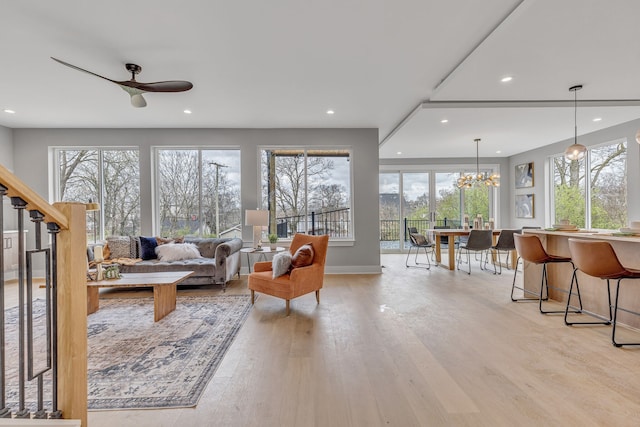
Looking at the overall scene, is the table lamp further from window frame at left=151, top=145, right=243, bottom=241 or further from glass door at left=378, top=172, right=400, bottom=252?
glass door at left=378, top=172, right=400, bottom=252

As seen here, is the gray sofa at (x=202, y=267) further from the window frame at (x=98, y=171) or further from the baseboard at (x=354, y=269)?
the baseboard at (x=354, y=269)

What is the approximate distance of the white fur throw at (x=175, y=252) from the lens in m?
4.59

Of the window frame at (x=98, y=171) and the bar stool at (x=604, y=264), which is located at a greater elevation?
the window frame at (x=98, y=171)

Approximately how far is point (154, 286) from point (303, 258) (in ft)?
5.50

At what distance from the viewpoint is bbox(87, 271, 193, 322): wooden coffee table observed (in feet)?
10.5

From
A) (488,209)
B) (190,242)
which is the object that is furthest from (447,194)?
(190,242)

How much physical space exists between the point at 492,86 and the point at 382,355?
349 centimetres

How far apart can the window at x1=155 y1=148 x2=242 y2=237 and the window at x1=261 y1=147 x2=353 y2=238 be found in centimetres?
69

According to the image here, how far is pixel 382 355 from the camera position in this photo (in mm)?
2379

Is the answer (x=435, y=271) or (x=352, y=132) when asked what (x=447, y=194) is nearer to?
(x=435, y=271)

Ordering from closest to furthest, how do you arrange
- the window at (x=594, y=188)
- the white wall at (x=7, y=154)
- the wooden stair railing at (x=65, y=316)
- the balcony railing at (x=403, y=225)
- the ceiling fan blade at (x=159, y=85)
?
the wooden stair railing at (x=65, y=316) → the ceiling fan blade at (x=159, y=85) → the white wall at (x=7, y=154) → the window at (x=594, y=188) → the balcony railing at (x=403, y=225)

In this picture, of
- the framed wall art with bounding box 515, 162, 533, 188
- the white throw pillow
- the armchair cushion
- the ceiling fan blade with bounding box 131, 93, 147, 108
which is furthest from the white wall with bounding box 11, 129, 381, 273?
the framed wall art with bounding box 515, 162, 533, 188

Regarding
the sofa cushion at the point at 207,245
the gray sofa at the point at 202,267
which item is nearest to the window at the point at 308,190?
the sofa cushion at the point at 207,245

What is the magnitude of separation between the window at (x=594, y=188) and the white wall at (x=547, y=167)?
6.4 inches
